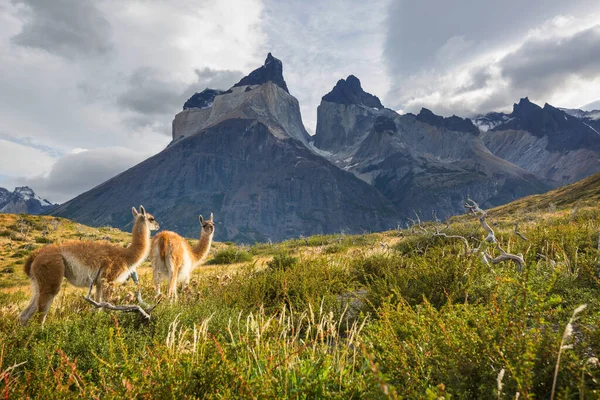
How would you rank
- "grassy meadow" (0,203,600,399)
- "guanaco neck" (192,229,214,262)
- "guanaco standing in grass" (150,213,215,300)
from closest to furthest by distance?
"grassy meadow" (0,203,600,399) → "guanaco standing in grass" (150,213,215,300) → "guanaco neck" (192,229,214,262)

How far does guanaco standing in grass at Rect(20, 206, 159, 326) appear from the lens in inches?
219

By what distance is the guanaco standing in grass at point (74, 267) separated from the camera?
18.3 feet

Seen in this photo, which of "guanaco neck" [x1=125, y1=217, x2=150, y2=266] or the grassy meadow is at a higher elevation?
"guanaco neck" [x1=125, y1=217, x2=150, y2=266]

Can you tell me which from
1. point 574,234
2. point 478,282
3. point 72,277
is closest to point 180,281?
point 72,277

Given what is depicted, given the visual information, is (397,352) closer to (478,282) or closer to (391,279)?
(478,282)

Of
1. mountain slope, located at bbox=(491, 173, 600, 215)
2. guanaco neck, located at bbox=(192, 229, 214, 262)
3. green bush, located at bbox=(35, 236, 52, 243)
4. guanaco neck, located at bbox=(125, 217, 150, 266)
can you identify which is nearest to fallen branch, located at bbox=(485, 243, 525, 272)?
guanaco neck, located at bbox=(192, 229, 214, 262)

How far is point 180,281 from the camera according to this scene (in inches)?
300

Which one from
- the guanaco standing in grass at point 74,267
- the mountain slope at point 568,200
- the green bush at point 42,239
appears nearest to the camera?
the guanaco standing in grass at point 74,267

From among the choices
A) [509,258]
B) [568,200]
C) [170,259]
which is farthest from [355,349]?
[568,200]

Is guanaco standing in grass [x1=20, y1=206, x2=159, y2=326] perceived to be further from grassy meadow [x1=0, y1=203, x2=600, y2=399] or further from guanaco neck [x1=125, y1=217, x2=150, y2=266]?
grassy meadow [x1=0, y1=203, x2=600, y2=399]

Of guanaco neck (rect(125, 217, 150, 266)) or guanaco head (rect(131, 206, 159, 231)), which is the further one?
guanaco head (rect(131, 206, 159, 231))

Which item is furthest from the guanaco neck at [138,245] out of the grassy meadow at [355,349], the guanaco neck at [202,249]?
the guanaco neck at [202,249]

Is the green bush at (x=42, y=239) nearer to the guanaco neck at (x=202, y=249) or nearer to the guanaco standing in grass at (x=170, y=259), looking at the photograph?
the guanaco neck at (x=202, y=249)

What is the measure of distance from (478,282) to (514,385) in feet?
10.5
